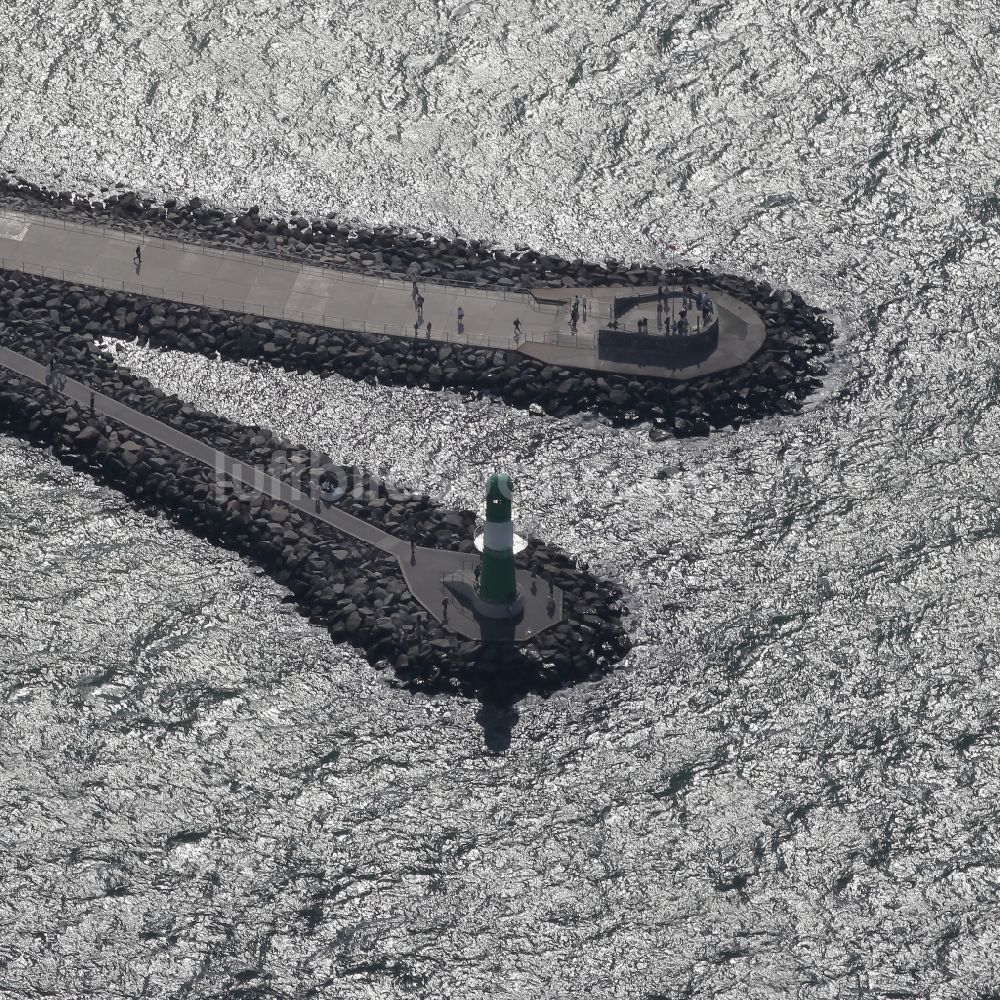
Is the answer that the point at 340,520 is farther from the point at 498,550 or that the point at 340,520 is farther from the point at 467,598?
the point at 498,550

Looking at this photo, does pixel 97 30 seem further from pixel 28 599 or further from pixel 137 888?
pixel 137 888

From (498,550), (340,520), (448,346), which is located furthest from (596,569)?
(448,346)

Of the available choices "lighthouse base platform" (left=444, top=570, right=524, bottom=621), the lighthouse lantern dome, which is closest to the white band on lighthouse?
the lighthouse lantern dome

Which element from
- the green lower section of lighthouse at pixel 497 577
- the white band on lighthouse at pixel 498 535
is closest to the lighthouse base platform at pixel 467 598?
the green lower section of lighthouse at pixel 497 577

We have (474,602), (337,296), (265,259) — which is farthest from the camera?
(265,259)

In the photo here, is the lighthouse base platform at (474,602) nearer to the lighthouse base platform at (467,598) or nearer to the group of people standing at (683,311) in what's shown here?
the lighthouse base platform at (467,598)

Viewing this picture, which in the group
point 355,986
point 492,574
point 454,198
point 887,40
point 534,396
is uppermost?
point 887,40

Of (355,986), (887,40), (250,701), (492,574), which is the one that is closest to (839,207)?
(887,40)
